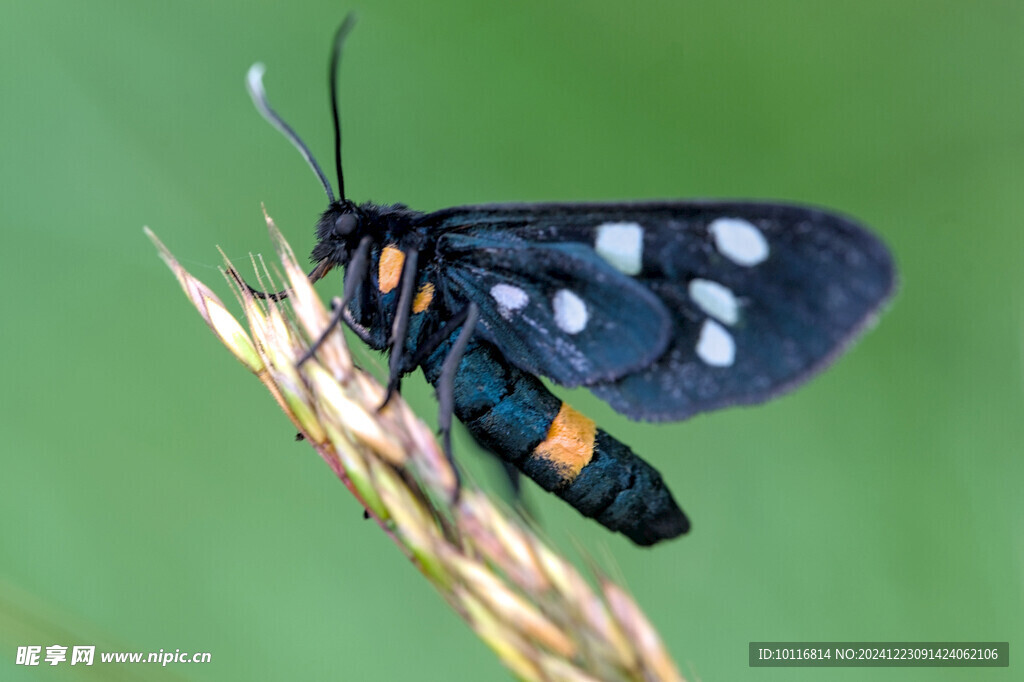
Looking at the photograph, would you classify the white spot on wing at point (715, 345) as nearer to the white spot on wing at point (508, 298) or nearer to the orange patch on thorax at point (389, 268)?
the white spot on wing at point (508, 298)

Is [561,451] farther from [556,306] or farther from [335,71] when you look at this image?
[335,71]

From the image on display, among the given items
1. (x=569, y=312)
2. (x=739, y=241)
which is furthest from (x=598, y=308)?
(x=739, y=241)

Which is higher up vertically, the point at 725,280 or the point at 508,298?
the point at 508,298

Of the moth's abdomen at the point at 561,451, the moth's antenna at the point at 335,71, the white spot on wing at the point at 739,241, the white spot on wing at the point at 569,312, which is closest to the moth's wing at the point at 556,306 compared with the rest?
the white spot on wing at the point at 569,312

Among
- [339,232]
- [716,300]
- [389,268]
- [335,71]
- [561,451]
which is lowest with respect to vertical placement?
[561,451]

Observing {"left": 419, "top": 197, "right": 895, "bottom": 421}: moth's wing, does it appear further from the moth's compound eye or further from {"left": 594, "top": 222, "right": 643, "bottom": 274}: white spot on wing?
the moth's compound eye

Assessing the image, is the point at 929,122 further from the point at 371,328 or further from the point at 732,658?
Answer: the point at 371,328
